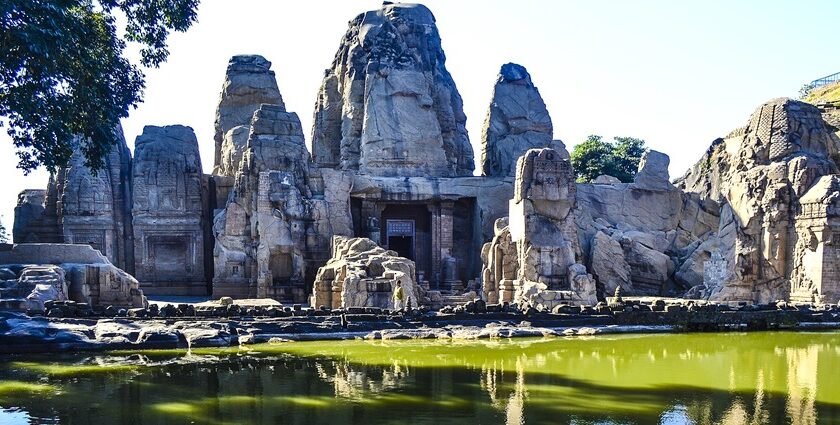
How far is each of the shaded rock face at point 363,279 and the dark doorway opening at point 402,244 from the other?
8.20 meters

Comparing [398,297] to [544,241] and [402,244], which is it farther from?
[402,244]

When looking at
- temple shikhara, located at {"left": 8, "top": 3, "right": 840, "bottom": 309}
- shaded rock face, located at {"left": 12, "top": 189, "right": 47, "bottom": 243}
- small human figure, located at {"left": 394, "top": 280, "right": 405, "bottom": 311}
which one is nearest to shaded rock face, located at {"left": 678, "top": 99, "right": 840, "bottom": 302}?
temple shikhara, located at {"left": 8, "top": 3, "right": 840, "bottom": 309}

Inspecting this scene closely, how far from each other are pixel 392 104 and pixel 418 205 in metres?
4.71

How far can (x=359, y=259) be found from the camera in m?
19.9

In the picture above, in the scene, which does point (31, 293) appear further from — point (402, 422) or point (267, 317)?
point (402, 422)

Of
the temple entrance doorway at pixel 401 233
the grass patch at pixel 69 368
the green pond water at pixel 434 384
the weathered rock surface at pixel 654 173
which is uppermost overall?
the weathered rock surface at pixel 654 173

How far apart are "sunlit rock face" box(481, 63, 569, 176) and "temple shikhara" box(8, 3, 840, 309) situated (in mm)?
86

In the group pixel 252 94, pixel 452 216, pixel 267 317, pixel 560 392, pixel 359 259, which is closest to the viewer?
pixel 560 392

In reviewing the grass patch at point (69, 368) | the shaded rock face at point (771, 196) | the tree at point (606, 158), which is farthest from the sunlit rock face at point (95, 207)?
the tree at point (606, 158)

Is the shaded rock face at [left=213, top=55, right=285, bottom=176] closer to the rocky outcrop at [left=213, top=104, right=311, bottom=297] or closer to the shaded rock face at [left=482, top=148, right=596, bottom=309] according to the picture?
the rocky outcrop at [left=213, top=104, right=311, bottom=297]

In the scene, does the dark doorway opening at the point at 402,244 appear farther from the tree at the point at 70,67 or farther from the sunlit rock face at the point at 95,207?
the tree at the point at 70,67

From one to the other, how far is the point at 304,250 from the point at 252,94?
9759 mm

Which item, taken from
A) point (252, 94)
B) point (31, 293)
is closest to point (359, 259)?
point (31, 293)

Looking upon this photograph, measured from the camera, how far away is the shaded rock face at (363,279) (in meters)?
17.3
